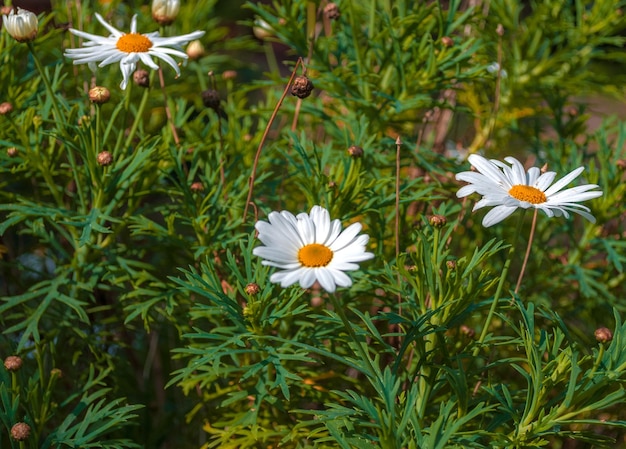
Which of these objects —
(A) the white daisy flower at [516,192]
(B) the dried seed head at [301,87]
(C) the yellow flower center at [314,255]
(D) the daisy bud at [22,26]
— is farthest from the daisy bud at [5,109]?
(A) the white daisy flower at [516,192]

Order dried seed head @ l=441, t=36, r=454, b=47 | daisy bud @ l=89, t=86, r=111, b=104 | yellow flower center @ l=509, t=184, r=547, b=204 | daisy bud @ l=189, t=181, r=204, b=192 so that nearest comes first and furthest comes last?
yellow flower center @ l=509, t=184, r=547, b=204
daisy bud @ l=89, t=86, r=111, b=104
daisy bud @ l=189, t=181, r=204, b=192
dried seed head @ l=441, t=36, r=454, b=47

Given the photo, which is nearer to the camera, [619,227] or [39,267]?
[619,227]

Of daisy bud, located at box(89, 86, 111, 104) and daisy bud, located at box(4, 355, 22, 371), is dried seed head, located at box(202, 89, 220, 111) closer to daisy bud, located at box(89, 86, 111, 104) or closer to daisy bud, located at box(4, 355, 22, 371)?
daisy bud, located at box(89, 86, 111, 104)

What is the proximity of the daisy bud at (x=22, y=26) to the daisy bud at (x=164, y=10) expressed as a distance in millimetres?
209

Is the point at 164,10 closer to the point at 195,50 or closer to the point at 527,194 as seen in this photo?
the point at 195,50

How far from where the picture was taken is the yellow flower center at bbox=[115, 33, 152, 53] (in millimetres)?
1152

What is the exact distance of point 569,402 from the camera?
872mm

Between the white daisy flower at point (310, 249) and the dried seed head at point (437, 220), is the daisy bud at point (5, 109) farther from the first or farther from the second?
the dried seed head at point (437, 220)

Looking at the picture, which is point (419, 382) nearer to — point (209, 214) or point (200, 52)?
point (209, 214)

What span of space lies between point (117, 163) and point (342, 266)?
555mm

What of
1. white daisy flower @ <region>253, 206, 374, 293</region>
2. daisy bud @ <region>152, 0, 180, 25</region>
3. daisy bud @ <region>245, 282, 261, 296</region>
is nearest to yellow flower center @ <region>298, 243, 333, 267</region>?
white daisy flower @ <region>253, 206, 374, 293</region>

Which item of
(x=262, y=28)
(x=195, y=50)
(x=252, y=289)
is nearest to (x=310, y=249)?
(x=252, y=289)

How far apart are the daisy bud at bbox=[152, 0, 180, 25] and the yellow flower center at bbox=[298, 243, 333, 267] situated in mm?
632

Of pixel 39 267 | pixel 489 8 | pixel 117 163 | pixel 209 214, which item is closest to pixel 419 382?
pixel 209 214
